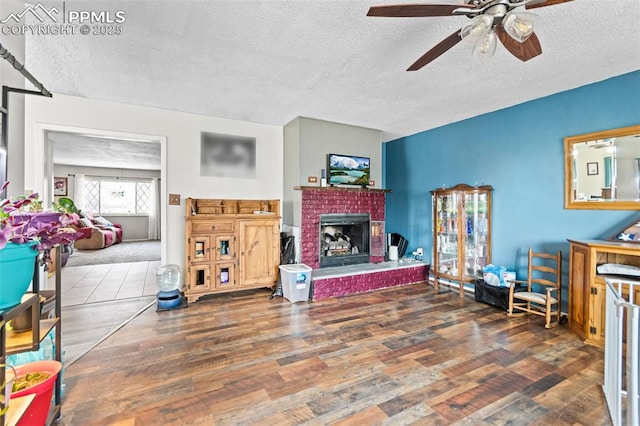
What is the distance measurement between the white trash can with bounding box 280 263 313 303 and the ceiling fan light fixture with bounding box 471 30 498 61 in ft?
9.52

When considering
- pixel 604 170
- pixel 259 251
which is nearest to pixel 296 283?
pixel 259 251

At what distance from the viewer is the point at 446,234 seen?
434cm

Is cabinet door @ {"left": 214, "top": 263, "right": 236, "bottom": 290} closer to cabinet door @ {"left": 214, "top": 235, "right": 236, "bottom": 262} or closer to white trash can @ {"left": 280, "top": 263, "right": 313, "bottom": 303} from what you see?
cabinet door @ {"left": 214, "top": 235, "right": 236, "bottom": 262}

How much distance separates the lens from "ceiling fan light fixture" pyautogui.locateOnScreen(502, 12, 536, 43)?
1.59m

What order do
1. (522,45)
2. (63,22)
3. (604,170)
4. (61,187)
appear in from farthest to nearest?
Answer: (61,187)
(604,170)
(63,22)
(522,45)

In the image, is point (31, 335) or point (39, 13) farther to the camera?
point (39, 13)

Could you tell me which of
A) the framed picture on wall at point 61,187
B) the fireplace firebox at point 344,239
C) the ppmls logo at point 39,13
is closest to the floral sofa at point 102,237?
the framed picture on wall at point 61,187

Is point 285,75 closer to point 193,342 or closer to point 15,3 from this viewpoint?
point 15,3

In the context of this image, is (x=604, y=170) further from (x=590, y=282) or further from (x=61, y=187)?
(x=61, y=187)

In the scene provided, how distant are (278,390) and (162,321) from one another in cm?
185

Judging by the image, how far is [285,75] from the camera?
2.90 m

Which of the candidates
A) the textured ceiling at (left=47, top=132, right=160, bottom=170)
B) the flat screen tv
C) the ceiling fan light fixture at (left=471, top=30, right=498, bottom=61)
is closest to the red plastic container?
the ceiling fan light fixture at (left=471, top=30, right=498, bottom=61)

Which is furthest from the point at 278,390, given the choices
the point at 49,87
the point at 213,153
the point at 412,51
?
the point at 49,87

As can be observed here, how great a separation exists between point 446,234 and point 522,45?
2901 mm
